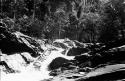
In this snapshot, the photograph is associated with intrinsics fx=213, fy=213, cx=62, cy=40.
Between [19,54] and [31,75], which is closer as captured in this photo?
[31,75]

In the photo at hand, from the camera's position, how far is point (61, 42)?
43.3 meters

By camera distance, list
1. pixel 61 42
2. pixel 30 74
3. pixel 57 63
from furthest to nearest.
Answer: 1. pixel 61 42
2. pixel 57 63
3. pixel 30 74

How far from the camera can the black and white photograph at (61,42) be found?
22195 millimetres

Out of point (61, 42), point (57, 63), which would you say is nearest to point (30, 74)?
point (57, 63)

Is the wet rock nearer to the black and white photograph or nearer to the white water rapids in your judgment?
the black and white photograph

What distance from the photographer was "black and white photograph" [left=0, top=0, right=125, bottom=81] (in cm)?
2220

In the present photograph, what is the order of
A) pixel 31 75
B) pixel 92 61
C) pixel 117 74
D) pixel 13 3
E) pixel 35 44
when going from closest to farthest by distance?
1. pixel 117 74
2. pixel 92 61
3. pixel 31 75
4. pixel 35 44
5. pixel 13 3

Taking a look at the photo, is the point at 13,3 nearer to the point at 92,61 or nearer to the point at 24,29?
the point at 24,29

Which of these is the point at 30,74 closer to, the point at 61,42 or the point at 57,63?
the point at 57,63

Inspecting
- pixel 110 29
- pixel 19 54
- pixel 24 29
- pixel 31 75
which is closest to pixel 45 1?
pixel 24 29

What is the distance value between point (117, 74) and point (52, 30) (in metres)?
33.1

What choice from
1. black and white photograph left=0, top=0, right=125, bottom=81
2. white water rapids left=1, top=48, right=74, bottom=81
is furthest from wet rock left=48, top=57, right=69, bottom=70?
white water rapids left=1, top=48, right=74, bottom=81

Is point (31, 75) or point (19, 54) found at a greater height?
point (19, 54)

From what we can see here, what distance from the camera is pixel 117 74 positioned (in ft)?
54.4
